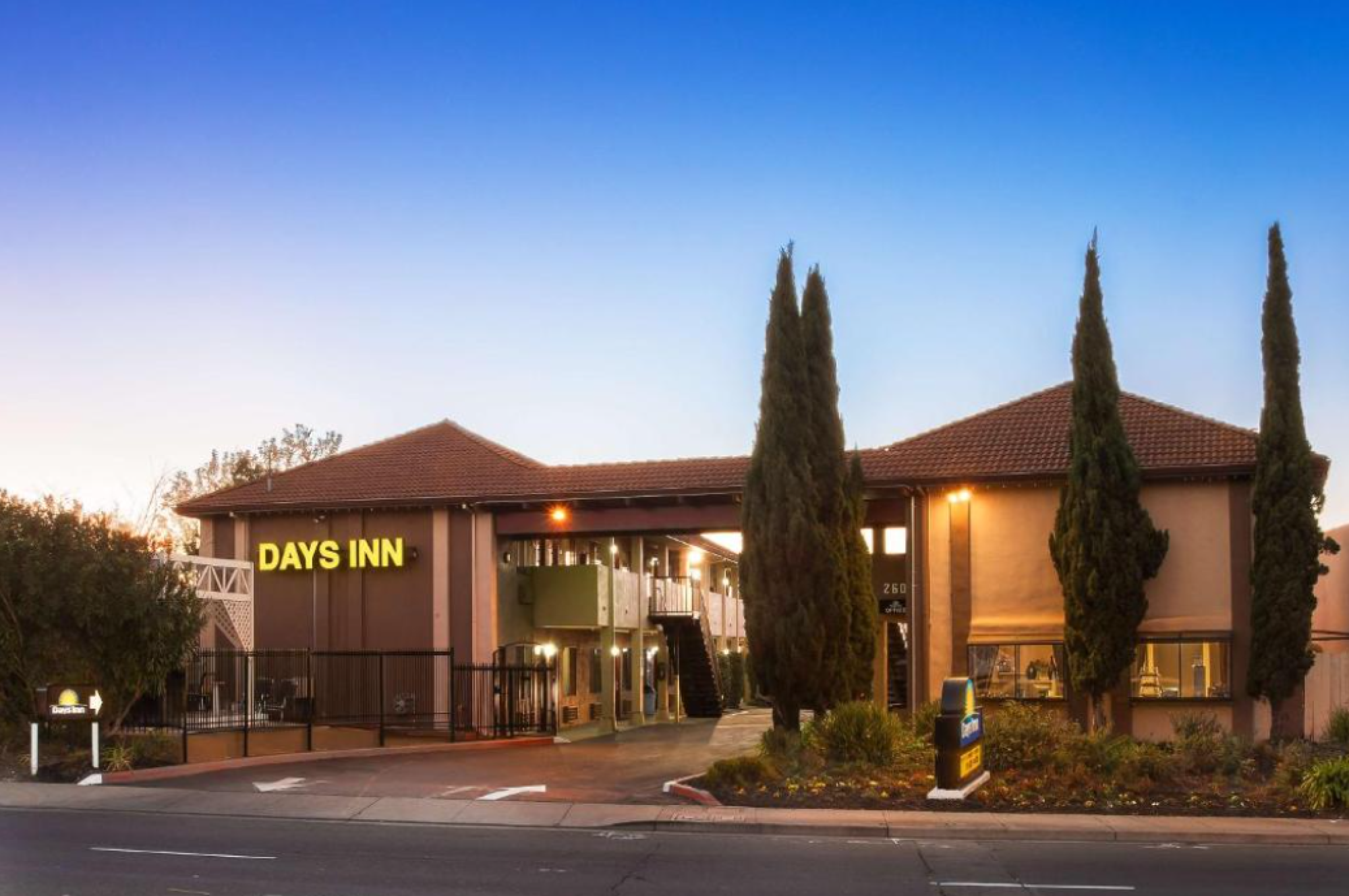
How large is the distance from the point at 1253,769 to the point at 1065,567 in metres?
7.91

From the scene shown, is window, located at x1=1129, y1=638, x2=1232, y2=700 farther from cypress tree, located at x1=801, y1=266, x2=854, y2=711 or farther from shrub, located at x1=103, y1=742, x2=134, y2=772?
shrub, located at x1=103, y1=742, x2=134, y2=772

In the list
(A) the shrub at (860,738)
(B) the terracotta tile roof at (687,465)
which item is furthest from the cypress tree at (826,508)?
(B) the terracotta tile roof at (687,465)

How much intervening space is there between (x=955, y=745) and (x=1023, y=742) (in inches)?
92.6

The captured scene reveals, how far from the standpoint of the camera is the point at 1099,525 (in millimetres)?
28203

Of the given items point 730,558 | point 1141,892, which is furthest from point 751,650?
point 730,558

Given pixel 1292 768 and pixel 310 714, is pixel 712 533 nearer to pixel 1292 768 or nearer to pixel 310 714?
pixel 310 714

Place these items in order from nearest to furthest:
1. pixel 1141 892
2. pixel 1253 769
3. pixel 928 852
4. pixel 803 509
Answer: pixel 1141 892 < pixel 928 852 < pixel 1253 769 < pixel 803 509

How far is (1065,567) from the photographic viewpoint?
28656 millimetres

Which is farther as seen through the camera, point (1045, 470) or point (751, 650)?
point (1045, 470)

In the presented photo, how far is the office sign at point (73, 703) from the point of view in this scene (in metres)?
23.2

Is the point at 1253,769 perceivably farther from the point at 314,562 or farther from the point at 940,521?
the point at 314,562

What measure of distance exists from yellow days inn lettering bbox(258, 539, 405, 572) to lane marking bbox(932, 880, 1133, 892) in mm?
22912

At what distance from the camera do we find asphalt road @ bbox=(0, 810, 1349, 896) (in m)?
13.4

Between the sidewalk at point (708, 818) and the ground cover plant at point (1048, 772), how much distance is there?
0.62m
